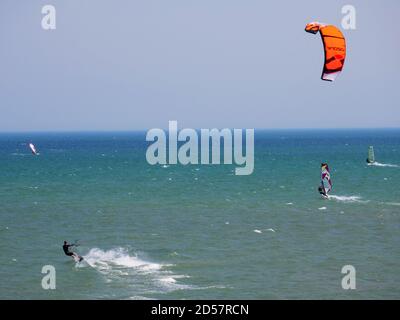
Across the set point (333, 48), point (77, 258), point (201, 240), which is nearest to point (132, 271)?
point (77, 258)

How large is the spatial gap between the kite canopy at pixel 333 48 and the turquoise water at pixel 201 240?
1034 cm

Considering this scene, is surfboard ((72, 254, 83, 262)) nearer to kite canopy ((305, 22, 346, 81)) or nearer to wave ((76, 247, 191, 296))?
wave ((76, 247, 191, 296))

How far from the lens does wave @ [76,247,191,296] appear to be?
1308 inches

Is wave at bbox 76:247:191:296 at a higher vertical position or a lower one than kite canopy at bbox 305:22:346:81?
lower

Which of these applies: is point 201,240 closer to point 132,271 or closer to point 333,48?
point 132,271

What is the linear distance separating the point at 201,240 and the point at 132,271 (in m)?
9.40

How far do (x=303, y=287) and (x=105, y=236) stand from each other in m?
17.2

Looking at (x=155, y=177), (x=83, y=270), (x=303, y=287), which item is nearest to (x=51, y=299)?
(x=83, y=270)

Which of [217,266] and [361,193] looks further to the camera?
[361,193]

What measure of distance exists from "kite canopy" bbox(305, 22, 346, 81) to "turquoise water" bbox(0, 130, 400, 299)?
10344 millimetres

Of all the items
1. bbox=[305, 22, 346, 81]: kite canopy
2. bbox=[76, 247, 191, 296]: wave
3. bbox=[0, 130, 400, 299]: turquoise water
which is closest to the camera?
bbox=[305, 22, 346, 81]: kite canopy

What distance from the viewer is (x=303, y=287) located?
3353cm

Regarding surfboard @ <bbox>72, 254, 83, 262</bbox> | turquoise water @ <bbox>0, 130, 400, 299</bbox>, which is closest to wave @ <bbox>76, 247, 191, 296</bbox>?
turquoise water @ <bbox>0, 130, 400, 299</bbox>
